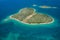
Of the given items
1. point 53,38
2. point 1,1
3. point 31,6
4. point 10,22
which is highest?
point 1,1

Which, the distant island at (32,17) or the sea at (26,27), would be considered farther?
the distant island at (32,17)

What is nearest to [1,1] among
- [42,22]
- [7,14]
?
[7,14]

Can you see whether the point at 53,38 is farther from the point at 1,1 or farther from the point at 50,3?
the point at 1,1

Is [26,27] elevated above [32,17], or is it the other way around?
[32,17]

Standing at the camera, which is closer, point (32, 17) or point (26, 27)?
point (26, 27)

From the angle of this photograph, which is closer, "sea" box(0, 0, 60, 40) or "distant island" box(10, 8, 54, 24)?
"sea" box(0, 0, 60, 40)
